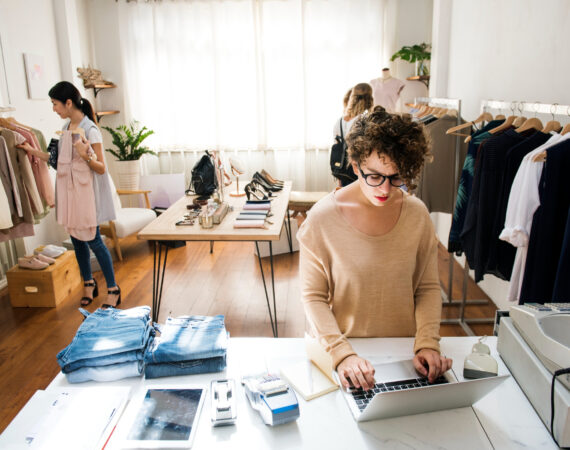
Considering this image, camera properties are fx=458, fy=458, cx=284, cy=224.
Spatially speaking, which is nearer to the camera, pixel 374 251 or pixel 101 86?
pixel 374 251

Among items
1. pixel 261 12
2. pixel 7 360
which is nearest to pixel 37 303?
pixel 7 360

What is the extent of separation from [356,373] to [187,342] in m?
0.47

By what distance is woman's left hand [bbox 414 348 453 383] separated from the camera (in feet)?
3.80

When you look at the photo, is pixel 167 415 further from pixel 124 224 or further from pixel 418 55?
pixel 418 55

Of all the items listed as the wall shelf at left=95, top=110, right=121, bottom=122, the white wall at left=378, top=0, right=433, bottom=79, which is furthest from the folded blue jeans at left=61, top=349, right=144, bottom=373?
the white wall at left=378, top=0, right=433, bottom=79

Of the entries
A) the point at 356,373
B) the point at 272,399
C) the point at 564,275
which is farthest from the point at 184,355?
the point at 564,275

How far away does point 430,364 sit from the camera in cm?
117

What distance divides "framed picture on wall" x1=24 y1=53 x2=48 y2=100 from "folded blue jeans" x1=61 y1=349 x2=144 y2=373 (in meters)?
3.68

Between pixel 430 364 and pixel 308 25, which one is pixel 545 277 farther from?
pixel 308 25

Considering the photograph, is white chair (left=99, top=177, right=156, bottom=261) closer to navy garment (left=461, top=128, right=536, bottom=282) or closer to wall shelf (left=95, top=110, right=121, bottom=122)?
wall shelf (left=95, top=110, right=121, bottom=122)

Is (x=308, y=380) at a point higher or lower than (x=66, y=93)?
lower

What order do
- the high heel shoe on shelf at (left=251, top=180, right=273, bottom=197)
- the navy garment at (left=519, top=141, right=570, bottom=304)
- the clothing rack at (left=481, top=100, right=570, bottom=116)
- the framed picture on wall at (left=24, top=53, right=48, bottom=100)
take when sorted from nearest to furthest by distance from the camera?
the navy garment at (left=519, top=141, right=570, bottom=304), the clothing rack at (left=481, top=100, right=570, bottom=116), the high heel shoe on shelf at (left=251, top=180, right=273, bottom=197), the framed picture on wall at (left=24, top=53, right=48, bottom=100)

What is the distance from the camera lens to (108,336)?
4.26ft

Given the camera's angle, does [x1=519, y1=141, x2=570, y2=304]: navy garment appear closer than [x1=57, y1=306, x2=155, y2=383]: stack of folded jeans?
Result: No
